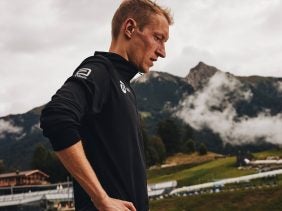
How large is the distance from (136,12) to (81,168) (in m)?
1.78

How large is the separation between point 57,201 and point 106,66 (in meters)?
97.0

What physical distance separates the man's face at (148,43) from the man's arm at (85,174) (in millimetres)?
1355

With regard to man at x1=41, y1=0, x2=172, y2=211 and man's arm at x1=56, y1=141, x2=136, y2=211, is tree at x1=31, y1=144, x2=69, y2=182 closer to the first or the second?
man at x1=41, y1=0, x2=172, y2=211

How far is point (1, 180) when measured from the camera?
152500 millimetres

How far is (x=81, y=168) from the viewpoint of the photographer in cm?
393

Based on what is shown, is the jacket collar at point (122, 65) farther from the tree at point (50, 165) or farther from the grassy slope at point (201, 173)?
the tree at point (50, 165)

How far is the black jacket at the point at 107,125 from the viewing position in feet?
14.1

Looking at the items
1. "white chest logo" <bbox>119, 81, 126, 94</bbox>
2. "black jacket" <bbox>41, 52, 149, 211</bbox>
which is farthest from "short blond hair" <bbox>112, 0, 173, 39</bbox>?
"white chest logo" <bbox>119, 81, 126, 94</bbox>

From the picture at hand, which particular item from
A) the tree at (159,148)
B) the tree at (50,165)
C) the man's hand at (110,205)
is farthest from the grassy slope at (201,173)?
the man's hand at (110,205)

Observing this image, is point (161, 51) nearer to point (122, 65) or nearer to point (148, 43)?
point (148, 43)

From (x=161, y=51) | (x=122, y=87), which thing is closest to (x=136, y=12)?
(x=161, y=51)

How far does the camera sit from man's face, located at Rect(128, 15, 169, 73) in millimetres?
4965

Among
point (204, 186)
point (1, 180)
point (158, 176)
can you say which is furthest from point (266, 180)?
point (1, 180)

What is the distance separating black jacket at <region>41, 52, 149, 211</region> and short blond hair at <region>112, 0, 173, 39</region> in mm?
388
